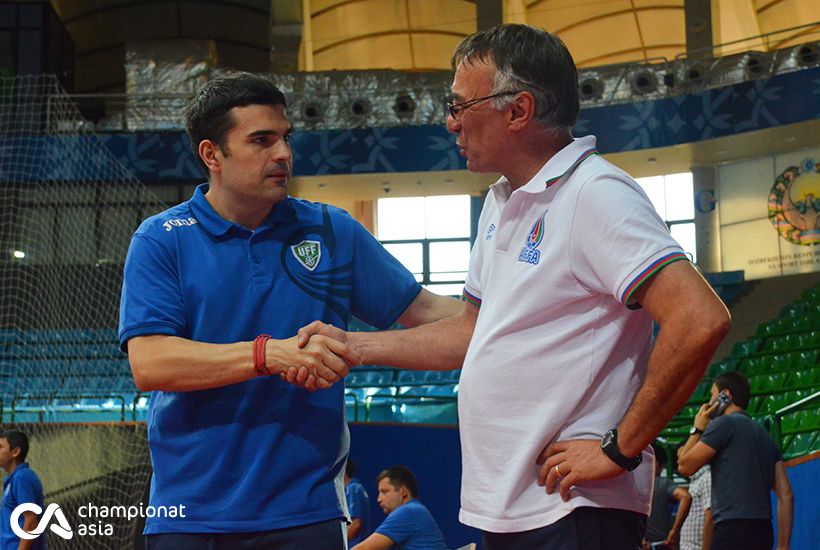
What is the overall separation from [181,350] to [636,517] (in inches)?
42.1

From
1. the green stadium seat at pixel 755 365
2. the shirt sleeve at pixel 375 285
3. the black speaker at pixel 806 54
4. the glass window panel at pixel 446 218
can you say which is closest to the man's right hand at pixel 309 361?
the shirt sleeve at pixel 375 285

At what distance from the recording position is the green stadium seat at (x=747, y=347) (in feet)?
56.6

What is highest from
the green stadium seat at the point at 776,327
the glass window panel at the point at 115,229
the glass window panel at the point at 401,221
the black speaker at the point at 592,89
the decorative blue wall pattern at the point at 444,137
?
the black speaker at the point at 592,89

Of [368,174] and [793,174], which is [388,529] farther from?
[793,174]

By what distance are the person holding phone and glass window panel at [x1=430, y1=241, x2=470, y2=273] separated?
733 inches

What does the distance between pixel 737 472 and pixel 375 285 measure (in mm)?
3959

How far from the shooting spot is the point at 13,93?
21078 millimetres

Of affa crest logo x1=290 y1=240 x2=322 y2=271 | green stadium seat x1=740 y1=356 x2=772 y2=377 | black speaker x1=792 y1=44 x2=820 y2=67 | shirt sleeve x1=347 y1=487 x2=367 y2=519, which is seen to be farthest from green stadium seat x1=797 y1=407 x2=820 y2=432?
affa crest logo x1=290 y1=240 x2=322 y2=271

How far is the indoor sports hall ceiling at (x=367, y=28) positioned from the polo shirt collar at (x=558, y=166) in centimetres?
2324

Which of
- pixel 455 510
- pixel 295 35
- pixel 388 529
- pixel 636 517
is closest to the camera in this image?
pixel 636 517

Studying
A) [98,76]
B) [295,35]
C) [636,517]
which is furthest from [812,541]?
[98,76]

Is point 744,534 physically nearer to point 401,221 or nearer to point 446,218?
point 446,218

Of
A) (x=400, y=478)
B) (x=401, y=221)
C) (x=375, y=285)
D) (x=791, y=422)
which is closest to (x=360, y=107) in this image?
(x=401, y=221)

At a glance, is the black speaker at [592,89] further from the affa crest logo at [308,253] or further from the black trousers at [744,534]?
the affa crest logo at [308,253]
